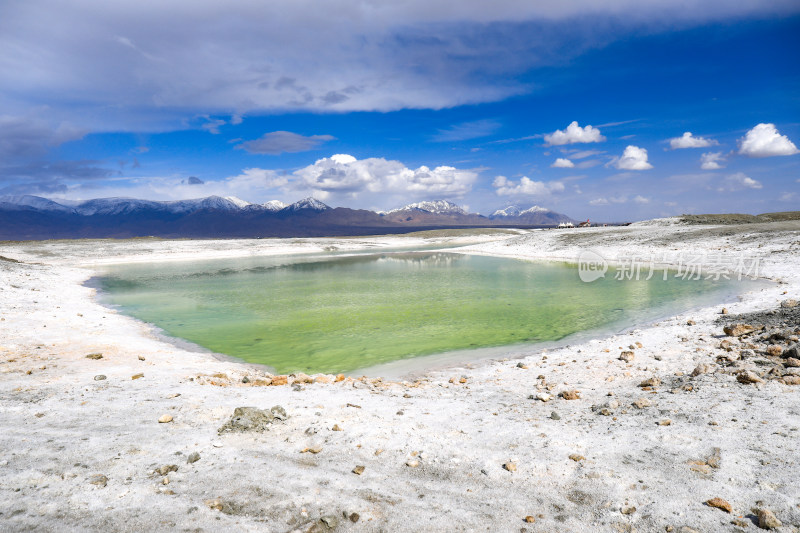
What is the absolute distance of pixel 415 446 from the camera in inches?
237

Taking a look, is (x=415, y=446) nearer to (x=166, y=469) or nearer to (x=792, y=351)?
(x=166, y=469)

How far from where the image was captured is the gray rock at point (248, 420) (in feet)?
20.9

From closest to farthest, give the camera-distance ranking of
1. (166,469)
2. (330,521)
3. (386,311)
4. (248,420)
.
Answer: (330,521) → (166,469) → (248,420) → (386,311)

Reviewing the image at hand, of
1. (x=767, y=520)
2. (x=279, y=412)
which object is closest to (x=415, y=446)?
(x=279, y=412)

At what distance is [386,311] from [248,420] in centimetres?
1331

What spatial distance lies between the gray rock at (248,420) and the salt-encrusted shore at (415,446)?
3.3 inches

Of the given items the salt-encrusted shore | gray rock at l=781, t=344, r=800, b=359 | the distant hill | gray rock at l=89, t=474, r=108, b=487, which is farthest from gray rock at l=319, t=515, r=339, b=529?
the distant hill

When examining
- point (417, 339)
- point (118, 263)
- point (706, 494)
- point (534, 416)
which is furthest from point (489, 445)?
point (118, 263)

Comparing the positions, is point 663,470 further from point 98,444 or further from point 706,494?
point 98,444

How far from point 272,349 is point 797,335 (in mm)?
15026

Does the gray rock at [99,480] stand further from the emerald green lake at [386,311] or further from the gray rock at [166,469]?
the emerald green lake at [386,311]

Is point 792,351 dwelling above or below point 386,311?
above

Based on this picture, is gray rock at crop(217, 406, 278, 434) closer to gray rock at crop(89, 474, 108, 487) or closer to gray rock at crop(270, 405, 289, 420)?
gray rock at crop(270, 405, 289, 420)

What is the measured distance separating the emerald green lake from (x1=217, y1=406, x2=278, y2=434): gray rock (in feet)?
16.2
